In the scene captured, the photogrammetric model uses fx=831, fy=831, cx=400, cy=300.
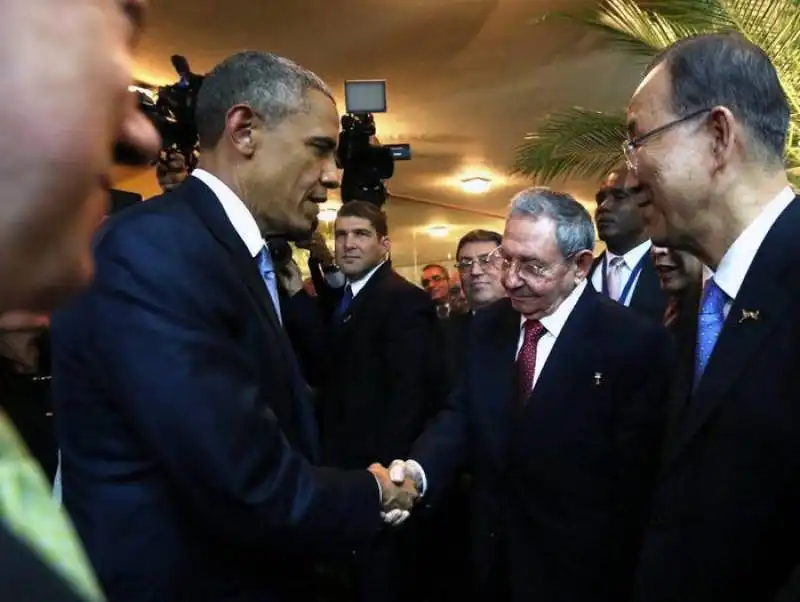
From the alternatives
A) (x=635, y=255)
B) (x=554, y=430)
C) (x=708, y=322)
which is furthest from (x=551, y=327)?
(x=635, y=255)

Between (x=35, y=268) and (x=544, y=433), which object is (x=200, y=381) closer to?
(x=35, y=268)

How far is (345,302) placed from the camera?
384cm

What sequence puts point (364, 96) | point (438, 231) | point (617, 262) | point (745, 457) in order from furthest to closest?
point (438, 231) < point (617, 262) < point (364, 96) < point (745, 457)

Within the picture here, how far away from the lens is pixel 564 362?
7.82 feet

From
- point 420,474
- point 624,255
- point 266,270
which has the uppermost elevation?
point 266,270

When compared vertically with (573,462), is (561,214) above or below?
above

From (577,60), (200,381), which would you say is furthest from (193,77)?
(577,60)

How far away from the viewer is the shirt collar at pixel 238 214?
1652mm

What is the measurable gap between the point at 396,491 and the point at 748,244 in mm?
885

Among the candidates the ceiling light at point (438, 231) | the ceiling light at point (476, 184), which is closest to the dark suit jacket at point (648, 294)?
the ceiling light at point (476, 184)

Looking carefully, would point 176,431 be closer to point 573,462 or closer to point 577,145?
point 573,462

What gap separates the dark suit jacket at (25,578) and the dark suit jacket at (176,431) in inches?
36.0

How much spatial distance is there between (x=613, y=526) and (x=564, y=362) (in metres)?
0.47

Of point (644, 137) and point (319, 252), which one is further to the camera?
point (319, 252)
